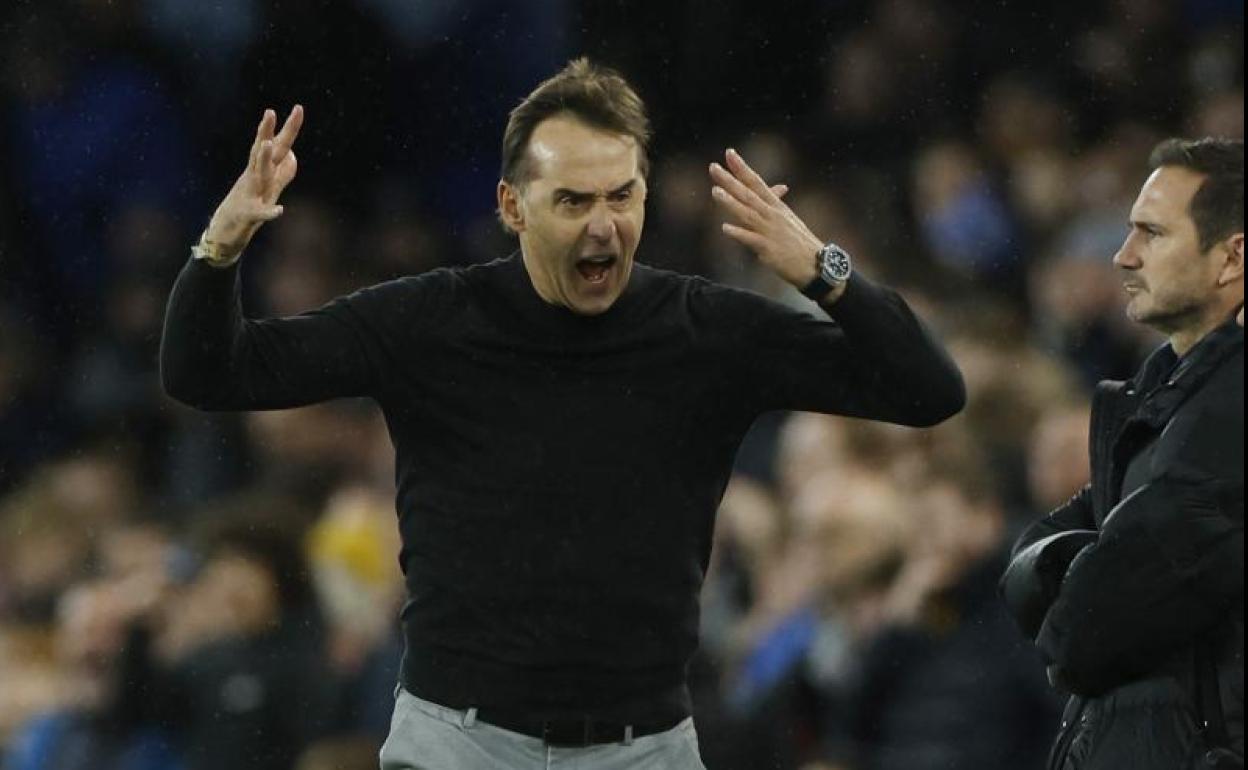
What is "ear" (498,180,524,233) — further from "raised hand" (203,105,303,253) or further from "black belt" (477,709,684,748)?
"black belt" (477,709,684,748)

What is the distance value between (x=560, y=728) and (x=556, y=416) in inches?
17.9

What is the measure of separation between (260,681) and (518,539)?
2.49 metres

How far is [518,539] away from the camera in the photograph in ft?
12.7

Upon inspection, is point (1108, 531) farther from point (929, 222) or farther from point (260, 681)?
point (929, 222)

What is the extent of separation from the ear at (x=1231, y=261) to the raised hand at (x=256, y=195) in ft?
4.42

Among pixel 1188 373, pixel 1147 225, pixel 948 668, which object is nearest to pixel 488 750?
pixel 1188 373

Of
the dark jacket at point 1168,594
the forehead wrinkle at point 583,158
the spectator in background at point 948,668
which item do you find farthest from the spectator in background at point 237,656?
the dark jacket at point 1168,594

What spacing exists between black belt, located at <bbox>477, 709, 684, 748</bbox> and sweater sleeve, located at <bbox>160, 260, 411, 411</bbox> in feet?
1.72

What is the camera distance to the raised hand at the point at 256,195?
376cm

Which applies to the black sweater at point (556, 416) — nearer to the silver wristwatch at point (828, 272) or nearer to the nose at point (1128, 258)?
the silver wristwatch at point (828, 272)

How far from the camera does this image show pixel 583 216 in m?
3.93

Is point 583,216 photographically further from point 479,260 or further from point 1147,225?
point 479,260

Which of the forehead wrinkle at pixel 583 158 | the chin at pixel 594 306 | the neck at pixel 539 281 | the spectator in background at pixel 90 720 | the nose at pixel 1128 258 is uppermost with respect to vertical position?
the forehead wrinkle at pixel 583 158

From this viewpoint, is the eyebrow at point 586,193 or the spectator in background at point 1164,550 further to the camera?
the eyebrow at point 586,193
